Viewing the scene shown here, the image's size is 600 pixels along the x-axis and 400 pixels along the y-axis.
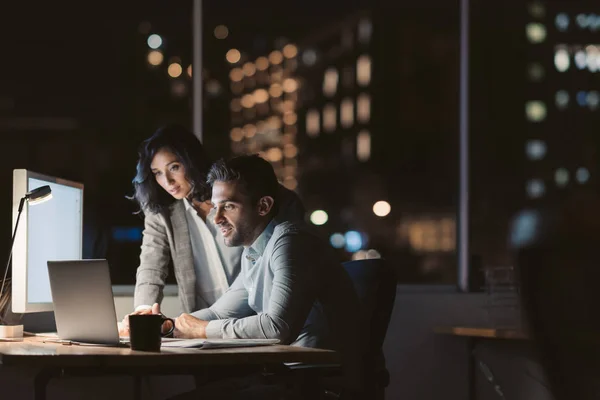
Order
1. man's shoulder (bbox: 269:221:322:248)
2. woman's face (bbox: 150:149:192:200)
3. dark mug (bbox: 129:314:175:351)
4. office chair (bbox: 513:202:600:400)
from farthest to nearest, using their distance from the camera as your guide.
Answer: woman's face (bbox: 150:149:192:200) < man's shoulder (bbox: 269:221:322:248) < dark mug (bbox: 129:314:175:351) < office chair (bbox: 513:202:600:400)

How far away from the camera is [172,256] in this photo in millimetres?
3508

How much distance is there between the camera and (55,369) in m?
2.19

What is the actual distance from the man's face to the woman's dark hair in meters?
0.58

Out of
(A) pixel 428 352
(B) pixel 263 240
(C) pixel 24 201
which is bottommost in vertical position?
(A) pixel 428 352

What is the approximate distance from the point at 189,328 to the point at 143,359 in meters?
0.57

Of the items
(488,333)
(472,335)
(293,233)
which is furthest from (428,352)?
(293,233)

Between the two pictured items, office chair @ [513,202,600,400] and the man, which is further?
the man

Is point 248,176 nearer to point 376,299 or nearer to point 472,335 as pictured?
point 376,299

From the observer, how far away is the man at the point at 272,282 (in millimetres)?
2545

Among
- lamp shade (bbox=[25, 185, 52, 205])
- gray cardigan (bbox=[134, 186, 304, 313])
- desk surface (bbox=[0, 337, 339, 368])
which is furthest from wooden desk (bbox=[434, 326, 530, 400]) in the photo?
lamp shade (bbox=[25, 185, 52, 205])

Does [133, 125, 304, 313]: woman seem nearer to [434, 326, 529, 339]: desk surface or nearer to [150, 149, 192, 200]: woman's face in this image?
[150, 149, 192, 200]: woman's face

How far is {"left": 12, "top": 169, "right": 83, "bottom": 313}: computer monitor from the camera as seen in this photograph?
287cm

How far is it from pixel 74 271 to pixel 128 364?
0.42 metres

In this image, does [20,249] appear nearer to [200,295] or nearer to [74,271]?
[74,271]
